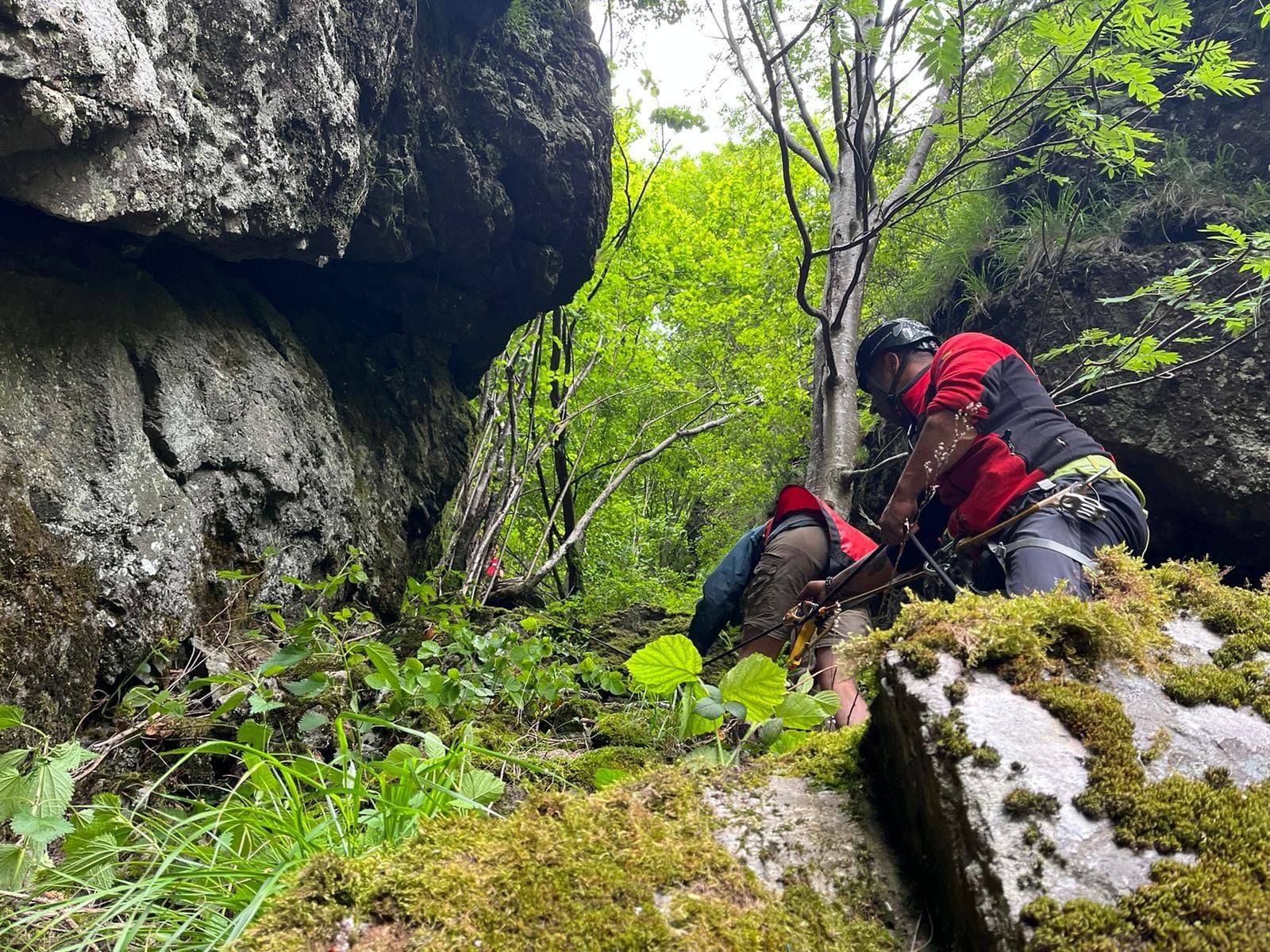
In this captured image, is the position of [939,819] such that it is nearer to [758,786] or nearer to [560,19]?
[758,786]

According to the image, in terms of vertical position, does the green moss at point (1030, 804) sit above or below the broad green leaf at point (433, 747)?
above

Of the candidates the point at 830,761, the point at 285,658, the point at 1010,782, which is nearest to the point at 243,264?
the point at 285,658

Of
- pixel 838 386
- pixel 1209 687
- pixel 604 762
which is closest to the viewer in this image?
pixel 1209 687

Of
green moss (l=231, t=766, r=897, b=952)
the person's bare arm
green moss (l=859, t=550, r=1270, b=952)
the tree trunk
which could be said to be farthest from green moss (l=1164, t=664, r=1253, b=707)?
the tree trunk

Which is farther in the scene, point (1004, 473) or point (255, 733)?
A: point (1004, 473)

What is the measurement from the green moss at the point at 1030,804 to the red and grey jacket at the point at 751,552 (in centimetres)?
335

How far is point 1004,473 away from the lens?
3.13m

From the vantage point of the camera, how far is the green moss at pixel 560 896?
944mm

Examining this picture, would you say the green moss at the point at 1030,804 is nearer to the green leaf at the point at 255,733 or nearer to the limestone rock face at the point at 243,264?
the green leaf at the point at 255,733

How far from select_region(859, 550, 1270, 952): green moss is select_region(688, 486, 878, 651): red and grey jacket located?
2575 mm

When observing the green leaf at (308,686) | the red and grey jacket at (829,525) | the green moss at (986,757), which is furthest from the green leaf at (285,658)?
the red and grey jacket at (829,525)

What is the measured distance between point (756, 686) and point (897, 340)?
298 cm

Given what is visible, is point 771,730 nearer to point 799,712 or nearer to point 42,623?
point 799,712

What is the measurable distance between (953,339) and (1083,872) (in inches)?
123
